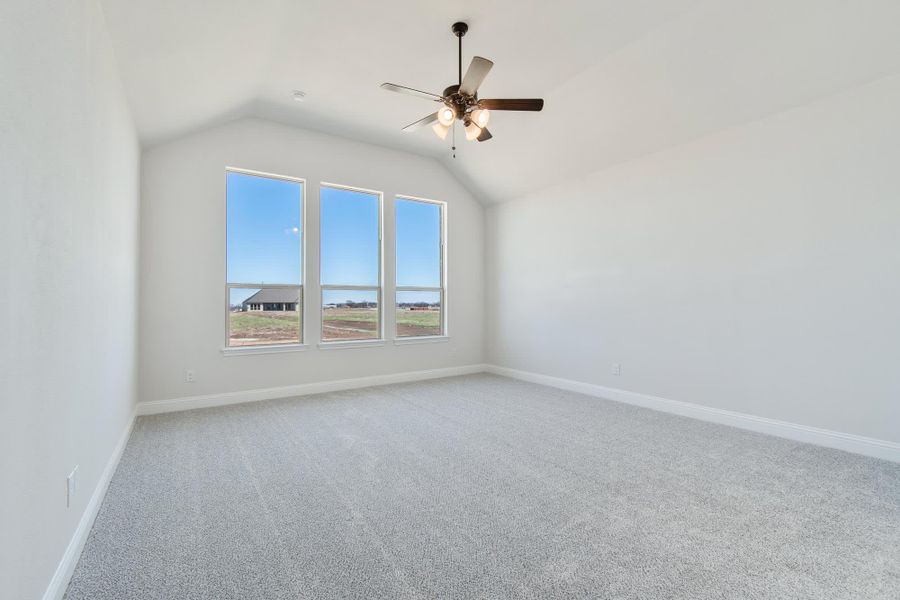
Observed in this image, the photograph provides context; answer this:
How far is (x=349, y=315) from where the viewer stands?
542cm

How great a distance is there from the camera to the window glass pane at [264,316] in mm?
4656

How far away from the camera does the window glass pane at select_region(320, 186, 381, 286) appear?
17.3ft

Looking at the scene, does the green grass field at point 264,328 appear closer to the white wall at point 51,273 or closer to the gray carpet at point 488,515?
the gray carpet at point 488,515

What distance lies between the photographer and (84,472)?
2.03 meters

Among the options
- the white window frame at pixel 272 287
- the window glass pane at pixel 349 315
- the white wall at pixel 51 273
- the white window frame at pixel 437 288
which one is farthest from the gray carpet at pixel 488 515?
the white window frame at pixel 437 288

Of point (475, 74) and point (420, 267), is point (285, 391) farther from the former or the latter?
point (475, 74)

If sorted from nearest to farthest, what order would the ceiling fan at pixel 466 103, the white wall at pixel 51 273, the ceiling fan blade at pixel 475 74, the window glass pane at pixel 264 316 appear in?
the white wall at pixel 51 273 → the ceiling fan blade at pixel 475 74 → the ceiling fan at pixel 466 103 → the window glass pane at pixel 264 316

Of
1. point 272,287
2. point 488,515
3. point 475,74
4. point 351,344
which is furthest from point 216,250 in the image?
point 488,515

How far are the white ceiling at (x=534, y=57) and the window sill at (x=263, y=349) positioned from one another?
87.5 inches

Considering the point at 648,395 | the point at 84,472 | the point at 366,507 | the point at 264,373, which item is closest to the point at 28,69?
Answer: the point at 84,472

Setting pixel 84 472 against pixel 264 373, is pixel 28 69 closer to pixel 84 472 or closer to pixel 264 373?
pixel 84 472

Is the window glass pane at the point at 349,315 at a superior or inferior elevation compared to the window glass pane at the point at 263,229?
inferior

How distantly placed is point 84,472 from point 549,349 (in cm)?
472

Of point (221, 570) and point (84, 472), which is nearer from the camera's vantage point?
point (221, 570)
